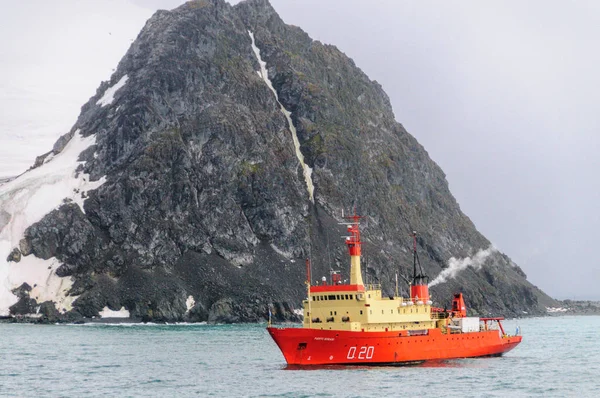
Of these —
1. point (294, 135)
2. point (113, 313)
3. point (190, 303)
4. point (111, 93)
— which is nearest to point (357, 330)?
point (190, 303)

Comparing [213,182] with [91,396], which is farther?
[213,182]

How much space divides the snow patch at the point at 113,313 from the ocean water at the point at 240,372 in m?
35.4

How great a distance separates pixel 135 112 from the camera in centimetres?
16788

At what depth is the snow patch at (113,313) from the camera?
14212 cm

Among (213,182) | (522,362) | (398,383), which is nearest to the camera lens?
(398,383)

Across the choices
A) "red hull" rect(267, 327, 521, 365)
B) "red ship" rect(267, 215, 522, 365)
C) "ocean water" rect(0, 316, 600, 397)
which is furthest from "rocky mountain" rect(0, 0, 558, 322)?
"red hull" rect(267, 327, 521, 365)

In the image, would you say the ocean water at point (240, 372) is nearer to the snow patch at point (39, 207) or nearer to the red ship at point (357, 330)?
the red ship at point (357, 330)

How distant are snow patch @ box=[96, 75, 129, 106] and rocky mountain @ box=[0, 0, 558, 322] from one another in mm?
527

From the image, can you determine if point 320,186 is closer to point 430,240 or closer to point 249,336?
point 430,240

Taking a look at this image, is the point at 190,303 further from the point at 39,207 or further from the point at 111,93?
the point at 111,93

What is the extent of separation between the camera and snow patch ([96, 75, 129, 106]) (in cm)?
18088

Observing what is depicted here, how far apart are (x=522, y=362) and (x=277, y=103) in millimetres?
116630

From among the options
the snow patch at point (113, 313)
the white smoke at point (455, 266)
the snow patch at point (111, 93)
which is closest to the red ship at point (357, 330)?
the snow patch at point (113, 313)

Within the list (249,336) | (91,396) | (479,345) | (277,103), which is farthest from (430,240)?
(91,396)
